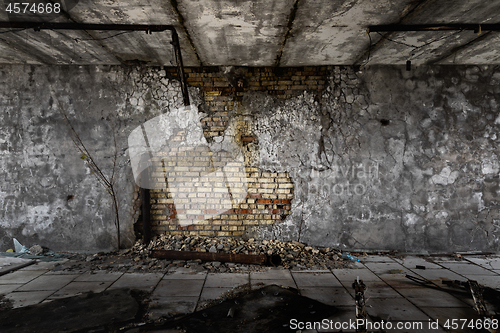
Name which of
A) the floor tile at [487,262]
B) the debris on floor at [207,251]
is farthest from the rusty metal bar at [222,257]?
the floor tile at [487,262]

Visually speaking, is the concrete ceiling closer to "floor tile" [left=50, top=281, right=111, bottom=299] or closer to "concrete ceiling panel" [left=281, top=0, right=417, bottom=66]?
"concrete ceiling panel" [left=281, top=0, right=417, bottom=66]

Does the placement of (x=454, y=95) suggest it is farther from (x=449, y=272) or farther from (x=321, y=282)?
(x=321, y=282)

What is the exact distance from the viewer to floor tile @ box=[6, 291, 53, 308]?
267cm

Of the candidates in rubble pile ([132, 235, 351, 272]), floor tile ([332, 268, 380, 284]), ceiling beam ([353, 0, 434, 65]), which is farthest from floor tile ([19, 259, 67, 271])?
ceiling beam ([353, 0, 434, 65])

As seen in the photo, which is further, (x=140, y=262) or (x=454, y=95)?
(x=454, y=95)

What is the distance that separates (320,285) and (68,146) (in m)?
4.23

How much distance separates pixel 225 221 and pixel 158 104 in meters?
2.18

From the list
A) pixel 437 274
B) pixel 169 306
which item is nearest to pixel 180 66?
pixel 169 306

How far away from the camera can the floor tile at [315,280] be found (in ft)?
10.3

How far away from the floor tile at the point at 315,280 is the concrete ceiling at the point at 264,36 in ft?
9.71

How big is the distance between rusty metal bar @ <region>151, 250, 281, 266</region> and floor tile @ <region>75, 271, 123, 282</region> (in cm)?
57

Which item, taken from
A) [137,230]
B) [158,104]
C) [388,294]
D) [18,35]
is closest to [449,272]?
[388,294]

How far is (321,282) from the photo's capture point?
3201 millimetres
